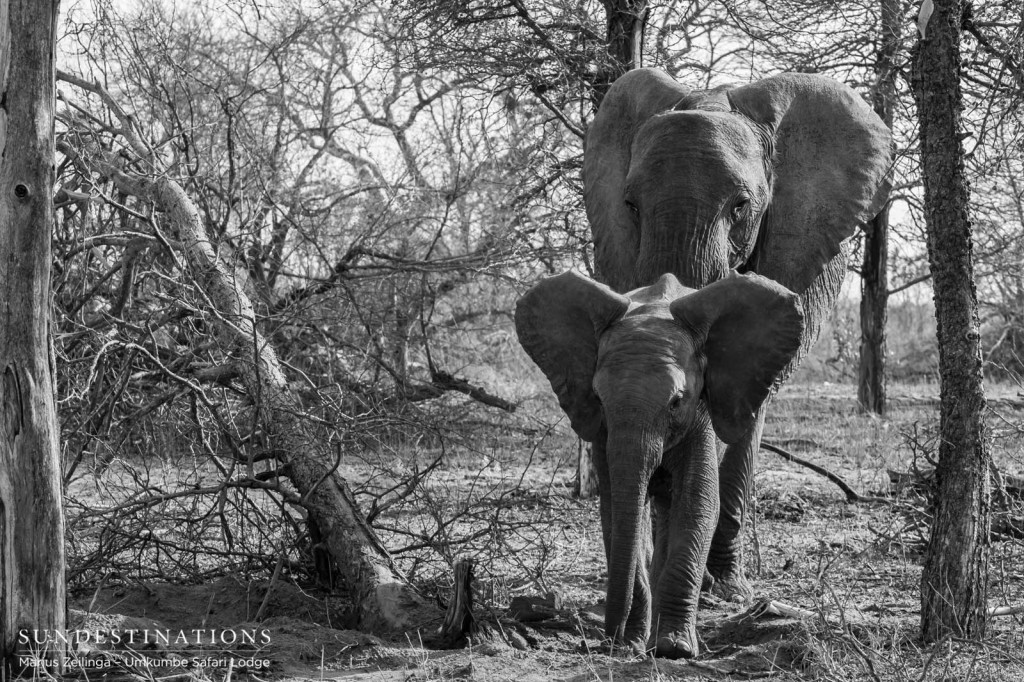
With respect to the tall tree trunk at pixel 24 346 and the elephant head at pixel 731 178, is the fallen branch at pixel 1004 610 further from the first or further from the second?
the tall tree trunk at pixel 24 346

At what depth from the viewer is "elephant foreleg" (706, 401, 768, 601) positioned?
6.21 meters

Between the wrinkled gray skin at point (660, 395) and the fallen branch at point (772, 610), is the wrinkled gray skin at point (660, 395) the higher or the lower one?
the higher one

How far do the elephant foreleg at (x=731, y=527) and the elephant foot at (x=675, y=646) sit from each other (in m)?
1.42

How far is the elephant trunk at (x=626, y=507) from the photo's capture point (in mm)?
4637

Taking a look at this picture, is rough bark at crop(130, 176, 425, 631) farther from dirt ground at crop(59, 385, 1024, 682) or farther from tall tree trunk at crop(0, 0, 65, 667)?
tall tree trunk at crop(0, 0, 65, 667)

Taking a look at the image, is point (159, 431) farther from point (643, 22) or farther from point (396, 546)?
point (643, 22)

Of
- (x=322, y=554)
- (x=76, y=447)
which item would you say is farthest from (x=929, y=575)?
(x=76, y=447)

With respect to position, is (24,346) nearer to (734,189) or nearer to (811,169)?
(734,189)

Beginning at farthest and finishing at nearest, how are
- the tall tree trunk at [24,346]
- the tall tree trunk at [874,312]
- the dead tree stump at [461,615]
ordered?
the tall tree trunk at [874,312] → the dead tree stump at [461,615] → the tall tree trunk at [24,346]

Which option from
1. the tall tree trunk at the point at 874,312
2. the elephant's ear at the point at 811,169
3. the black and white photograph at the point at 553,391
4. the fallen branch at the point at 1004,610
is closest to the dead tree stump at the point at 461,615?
the black and white photograph at the point at 553,391

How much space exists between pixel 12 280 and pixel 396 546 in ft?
11.1

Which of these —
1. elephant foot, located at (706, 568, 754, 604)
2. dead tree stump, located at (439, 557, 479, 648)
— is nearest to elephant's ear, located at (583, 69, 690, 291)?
elephant foot, located at (706, 568, 754, 604)

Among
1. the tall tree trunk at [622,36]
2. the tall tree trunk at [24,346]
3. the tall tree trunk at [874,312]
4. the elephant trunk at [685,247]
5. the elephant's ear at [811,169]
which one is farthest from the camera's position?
the tall tree trunk at [874,312]

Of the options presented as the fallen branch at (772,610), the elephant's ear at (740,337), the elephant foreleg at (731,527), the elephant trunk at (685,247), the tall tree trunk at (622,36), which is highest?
the tall tree trunk at (622,36)
